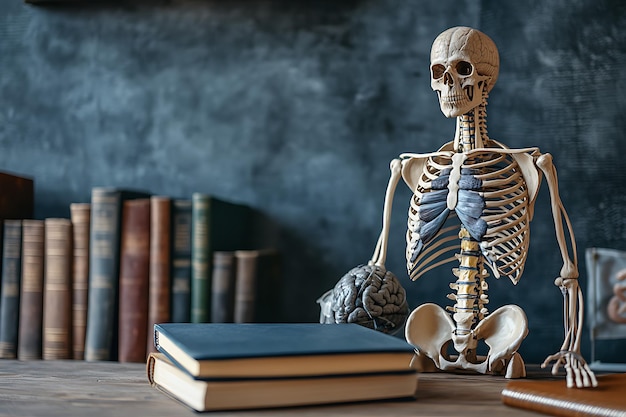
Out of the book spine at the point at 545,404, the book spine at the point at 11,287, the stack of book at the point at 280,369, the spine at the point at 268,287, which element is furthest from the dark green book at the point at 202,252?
the book spine at the point at 545,404

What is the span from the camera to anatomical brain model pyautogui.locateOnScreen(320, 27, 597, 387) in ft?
3.76

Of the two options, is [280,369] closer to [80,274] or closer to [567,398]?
[567,398]

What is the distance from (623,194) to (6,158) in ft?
4.67

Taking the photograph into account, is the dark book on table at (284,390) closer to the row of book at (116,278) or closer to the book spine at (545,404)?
the book spine at (545,404)

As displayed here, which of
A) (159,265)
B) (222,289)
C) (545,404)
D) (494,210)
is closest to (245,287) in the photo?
(222,289)

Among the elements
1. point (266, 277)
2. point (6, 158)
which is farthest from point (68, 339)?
point (6, 158)

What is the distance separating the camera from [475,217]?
1149 mm

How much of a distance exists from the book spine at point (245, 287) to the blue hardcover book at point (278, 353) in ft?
1.50

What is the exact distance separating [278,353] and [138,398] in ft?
0.79

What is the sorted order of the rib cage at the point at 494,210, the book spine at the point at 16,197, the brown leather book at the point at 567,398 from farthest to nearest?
the book spine at the point at 16,197 < the rib cage at the point at 494,210 < the brown leather book at the point at 567,398

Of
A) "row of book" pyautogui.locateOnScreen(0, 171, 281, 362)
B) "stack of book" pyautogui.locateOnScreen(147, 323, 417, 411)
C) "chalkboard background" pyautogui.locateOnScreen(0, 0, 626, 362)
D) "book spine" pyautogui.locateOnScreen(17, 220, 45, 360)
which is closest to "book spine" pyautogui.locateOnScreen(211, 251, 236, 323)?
"row of book" pyautogui.locateOnScreen(0, 171, 281, 362)

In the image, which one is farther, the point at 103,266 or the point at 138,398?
the point at 103,266

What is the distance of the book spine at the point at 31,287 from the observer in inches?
57.2

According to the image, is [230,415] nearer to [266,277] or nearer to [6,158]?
[266,277]
